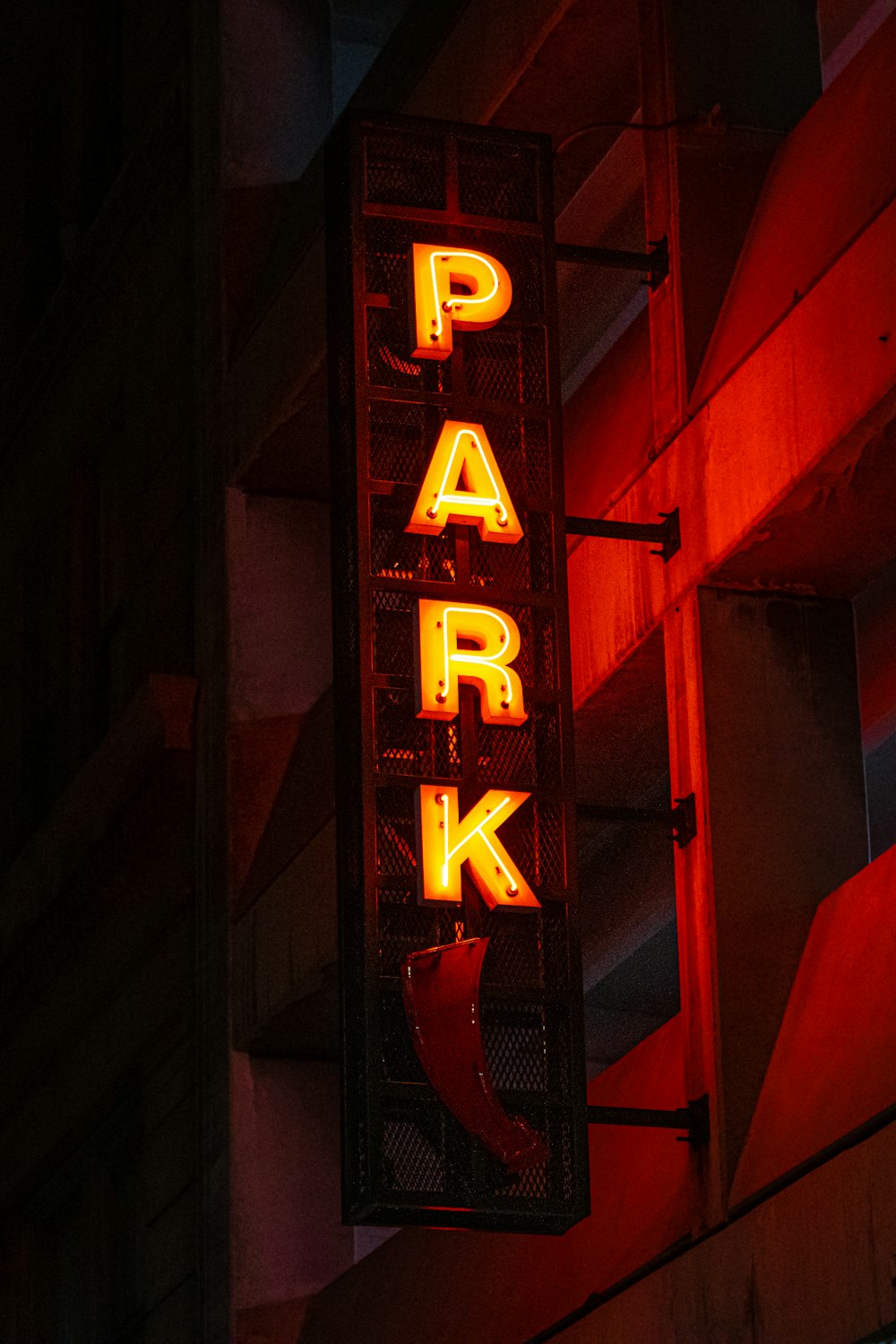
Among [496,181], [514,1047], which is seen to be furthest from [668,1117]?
[496,181]

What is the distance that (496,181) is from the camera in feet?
39.7

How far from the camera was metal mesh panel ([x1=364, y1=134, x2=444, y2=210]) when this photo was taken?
1197 cm

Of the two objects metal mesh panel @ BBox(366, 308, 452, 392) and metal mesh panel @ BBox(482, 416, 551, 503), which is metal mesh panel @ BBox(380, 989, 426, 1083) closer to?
metal mesh panel @ BBox(482, 416, 551, 503)

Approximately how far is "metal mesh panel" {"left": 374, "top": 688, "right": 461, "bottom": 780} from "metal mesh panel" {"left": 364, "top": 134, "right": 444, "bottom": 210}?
98.7 inches

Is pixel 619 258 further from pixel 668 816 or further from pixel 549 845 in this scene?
pixel 549 845

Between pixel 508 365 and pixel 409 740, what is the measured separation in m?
1.95

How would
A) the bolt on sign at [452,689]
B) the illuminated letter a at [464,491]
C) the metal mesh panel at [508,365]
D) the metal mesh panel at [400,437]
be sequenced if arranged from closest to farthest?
Result: the bolt on sign at [452,689]
the illuminated letter a at [464,491]
the metal mesh panel at [400,437]
the metal mesh panel at [508,365]

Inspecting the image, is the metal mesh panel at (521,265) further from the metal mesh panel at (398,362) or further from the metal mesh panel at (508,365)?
the metal mesh panel at (398,362)

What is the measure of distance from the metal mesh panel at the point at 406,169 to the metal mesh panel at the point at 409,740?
2.51m

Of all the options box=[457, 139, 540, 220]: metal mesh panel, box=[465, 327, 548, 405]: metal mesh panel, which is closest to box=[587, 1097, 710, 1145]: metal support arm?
box=[465, 327, 548, 405]: metal mesh panel

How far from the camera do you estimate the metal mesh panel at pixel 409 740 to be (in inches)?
420

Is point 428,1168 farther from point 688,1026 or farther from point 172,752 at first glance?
point 172,752

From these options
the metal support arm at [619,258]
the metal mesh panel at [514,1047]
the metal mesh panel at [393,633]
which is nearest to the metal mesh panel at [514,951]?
the metal mesh panel at [514,1047]

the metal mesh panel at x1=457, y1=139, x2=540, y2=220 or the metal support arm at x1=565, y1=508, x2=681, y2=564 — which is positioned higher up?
the metal mesh panel at x1=457, y1=139, x2=540, y2=220
